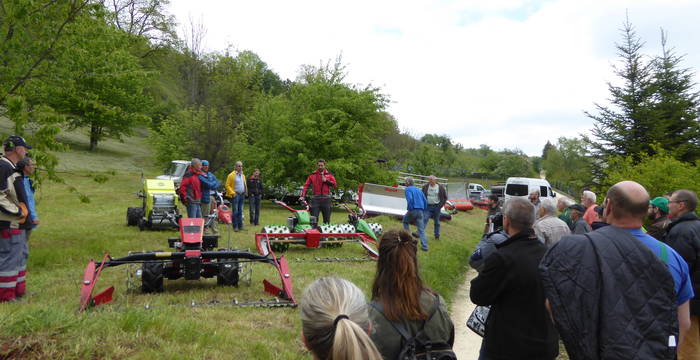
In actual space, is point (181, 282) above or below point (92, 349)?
below

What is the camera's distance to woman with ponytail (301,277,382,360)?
62.2 inches

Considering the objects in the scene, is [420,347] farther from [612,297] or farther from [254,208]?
[254,208]

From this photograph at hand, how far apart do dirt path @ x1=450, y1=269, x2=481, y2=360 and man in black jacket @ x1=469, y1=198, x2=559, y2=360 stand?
2442 millimetres

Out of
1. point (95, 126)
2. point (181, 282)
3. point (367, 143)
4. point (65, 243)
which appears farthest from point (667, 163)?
point (95, 126)

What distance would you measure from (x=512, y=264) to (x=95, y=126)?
125ft

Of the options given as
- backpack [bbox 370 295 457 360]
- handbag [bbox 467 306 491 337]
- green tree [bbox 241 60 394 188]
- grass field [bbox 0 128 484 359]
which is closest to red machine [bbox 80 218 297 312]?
grass field [bbox 0 128 484 359]

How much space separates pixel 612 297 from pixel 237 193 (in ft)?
35.7

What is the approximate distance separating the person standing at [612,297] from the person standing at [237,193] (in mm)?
10517

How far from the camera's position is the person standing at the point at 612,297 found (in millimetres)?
2285

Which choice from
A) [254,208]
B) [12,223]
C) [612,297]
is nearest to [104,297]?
[12,223]

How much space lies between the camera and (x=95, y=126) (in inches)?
1383

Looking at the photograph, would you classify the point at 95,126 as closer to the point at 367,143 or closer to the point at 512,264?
the point at 367,143

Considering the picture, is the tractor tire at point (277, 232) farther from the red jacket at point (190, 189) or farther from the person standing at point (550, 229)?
the person standing at point (550, 229)

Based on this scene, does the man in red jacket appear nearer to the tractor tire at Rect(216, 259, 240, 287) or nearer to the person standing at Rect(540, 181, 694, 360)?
the tractor tire at Rect(216, 259, 240, 287)
